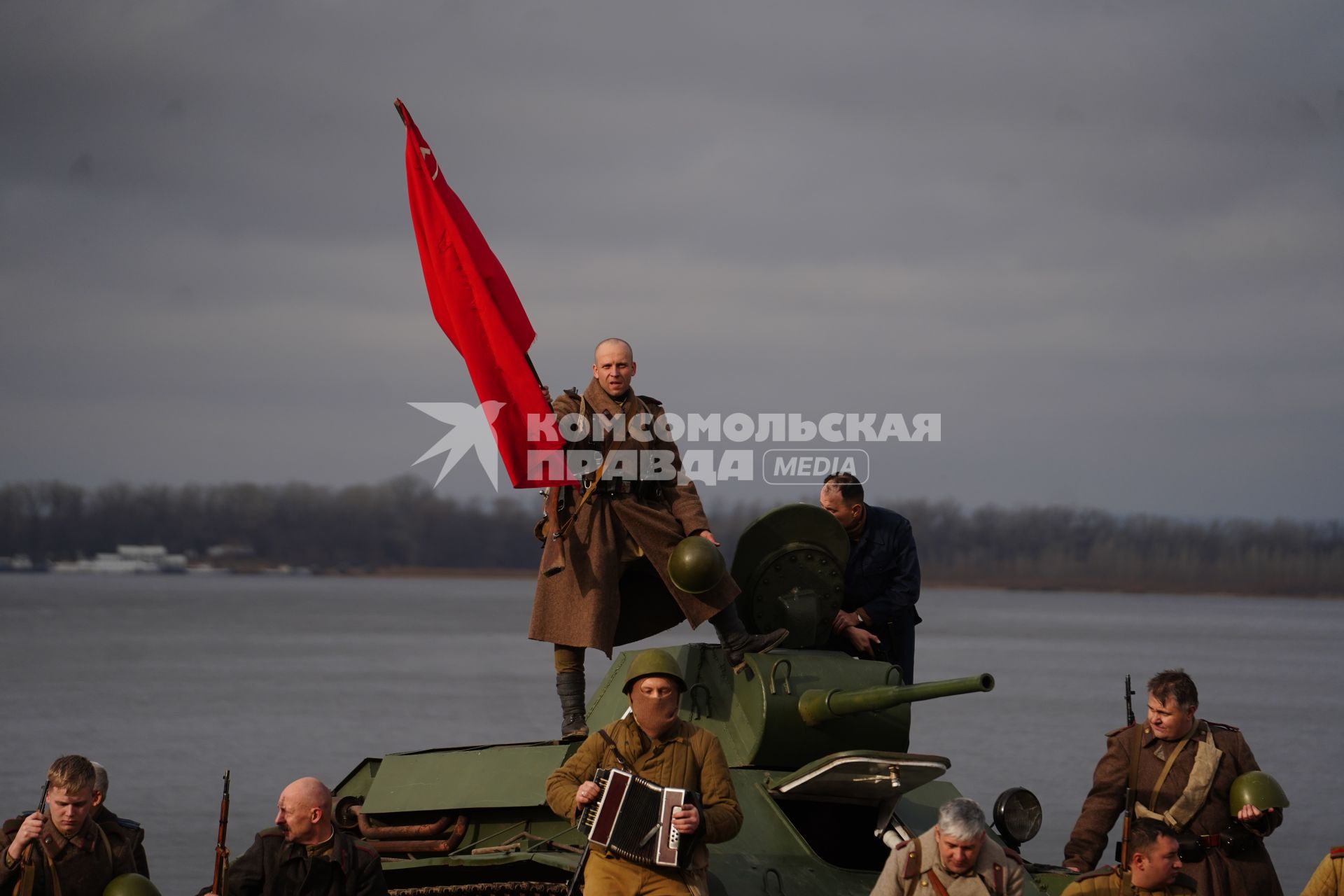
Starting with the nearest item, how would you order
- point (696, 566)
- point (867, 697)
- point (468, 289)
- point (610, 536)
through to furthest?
point (867, 697)
point (696, 566)
point (610, 536)
point (468, 289)

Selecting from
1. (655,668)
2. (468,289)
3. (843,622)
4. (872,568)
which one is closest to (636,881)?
(655,668)

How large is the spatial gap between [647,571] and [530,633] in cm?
77

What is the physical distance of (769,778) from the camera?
10250 mm

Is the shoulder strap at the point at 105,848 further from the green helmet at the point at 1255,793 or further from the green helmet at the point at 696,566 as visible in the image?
the green helmet at the point at 1255,793

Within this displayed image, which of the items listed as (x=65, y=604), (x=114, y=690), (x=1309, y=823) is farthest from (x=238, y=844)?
(x=65, y=604)

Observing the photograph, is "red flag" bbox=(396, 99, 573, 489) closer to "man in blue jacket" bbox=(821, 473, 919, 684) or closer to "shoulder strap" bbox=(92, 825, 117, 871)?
"man in blue jacket" bbox=(821, 473, 919, 684)

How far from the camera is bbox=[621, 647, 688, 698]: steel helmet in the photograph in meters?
8.30

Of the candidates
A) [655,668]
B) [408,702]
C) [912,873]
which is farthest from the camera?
[408,702]

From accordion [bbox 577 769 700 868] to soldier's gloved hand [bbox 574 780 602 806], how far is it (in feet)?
0.09

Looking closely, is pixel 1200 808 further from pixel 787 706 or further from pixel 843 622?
pixel 843 622

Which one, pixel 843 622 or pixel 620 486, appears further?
Answer: pixel 843 622

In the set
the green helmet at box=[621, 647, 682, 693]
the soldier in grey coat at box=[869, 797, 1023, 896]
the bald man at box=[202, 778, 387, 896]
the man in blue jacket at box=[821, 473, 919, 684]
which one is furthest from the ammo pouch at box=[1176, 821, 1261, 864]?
the bald man at box=[202, 778, 387, 896]

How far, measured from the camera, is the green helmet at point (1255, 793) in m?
9.50

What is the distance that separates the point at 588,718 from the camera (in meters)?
11.0
